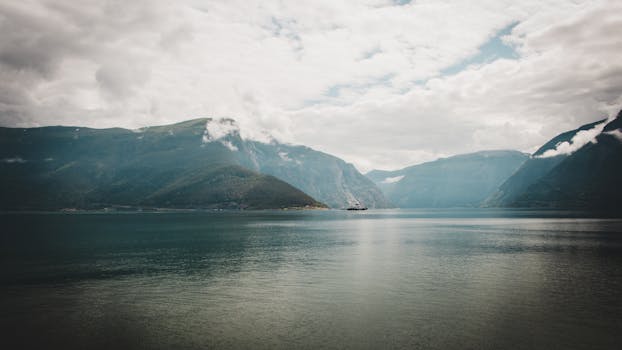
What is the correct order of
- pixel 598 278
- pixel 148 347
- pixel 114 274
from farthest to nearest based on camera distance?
pixel 114 274 → pixel 598 278 → pixel 148 347

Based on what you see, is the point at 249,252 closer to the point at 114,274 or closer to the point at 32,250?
the point at 114,274

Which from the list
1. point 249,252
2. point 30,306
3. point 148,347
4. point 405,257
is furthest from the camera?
point 249,252

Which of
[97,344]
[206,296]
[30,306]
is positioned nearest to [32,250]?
[30,306]

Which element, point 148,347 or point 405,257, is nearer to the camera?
point 148,347

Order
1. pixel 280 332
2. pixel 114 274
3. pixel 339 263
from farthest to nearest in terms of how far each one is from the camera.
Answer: pixel 339 263 → pixel 114 274 → pixel 280 332

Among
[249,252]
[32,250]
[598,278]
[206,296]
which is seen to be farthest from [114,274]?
[598,278]

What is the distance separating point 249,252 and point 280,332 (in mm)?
70517

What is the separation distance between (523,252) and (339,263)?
55.0 m

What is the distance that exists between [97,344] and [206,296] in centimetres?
2102

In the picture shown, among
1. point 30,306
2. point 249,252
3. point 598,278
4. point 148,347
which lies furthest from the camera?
point 249,252

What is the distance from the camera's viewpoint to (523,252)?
108500 mm

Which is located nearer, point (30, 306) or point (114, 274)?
point (30, 306)

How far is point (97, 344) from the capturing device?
131 ft

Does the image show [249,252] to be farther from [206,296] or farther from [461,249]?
[461,249]
